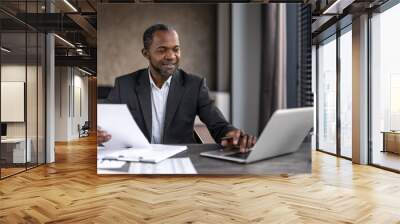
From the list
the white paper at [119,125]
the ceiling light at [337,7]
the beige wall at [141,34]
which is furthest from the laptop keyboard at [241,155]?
the ceiling light at [337,7]

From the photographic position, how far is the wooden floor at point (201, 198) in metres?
3.56

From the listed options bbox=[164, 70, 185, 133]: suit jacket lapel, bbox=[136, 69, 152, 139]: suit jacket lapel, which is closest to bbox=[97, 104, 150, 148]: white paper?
bbox=[136, 69, 152, 139]: suit jacket lapel

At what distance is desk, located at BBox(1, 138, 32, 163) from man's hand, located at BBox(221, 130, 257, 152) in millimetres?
3132

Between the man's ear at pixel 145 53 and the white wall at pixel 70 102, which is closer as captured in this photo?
the man's ear at pixel 145 53

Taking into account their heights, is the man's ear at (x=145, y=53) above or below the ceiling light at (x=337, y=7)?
below

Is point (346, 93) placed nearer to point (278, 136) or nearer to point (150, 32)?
point (278, 136)

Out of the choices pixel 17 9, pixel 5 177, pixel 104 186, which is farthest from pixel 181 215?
pixel 17 9

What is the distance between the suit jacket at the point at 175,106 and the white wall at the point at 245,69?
221 millimetres

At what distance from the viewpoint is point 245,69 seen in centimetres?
495

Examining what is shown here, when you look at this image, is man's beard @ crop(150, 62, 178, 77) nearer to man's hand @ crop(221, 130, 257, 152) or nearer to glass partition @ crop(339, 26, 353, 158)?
man's hand @ crop(221, 130, 257, 152)

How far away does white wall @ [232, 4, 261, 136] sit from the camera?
4.91m

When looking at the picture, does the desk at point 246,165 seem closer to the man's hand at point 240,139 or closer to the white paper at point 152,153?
the white paper at point 152,153

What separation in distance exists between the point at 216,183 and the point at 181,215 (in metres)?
1.64

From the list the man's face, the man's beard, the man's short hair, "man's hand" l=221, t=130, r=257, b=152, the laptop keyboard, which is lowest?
the laptop keyboard
